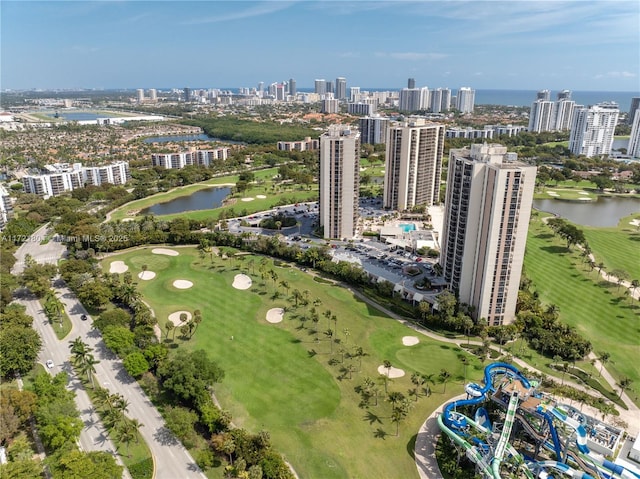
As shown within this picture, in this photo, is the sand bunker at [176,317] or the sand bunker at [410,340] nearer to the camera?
the sand bunker at [410,340]

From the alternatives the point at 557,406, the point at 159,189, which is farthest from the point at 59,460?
the point at 159,189

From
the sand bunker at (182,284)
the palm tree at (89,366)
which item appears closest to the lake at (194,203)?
the sand bunker at (182,284)

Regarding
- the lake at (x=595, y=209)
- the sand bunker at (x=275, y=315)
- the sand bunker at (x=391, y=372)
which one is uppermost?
the lake at (x=595, y=209)

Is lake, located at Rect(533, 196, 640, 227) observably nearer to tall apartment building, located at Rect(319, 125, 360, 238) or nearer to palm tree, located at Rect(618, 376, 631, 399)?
tall apartment building, located at Rect(319, 125, 360, 238)

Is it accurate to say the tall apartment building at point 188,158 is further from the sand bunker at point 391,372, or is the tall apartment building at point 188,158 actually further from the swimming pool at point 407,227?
the sand bunker at point 391,372

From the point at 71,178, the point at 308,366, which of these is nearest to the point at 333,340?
the point at 308,366

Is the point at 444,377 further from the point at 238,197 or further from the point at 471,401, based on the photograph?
the point at 238,197
